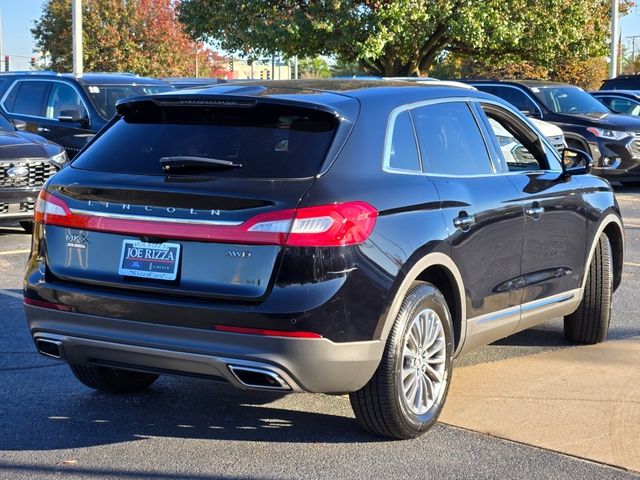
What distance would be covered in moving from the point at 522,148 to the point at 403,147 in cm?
177

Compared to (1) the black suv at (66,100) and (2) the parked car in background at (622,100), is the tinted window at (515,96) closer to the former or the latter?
(2) the parked car in background at (622,100)

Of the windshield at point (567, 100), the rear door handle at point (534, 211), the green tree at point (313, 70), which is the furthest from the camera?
the green tree at point (313, 70)

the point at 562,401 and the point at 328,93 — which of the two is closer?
the point at 328,93

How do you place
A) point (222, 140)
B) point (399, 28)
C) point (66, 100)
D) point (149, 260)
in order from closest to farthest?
point (149, 260), point (222, 140), point (66, 100), point (399, 28)

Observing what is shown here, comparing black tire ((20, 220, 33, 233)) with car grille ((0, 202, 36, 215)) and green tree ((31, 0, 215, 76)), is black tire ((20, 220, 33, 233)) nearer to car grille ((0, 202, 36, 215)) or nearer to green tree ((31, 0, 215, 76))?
car grille ((0, 202, 36, 215))

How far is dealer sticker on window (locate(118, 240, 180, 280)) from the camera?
4676mm

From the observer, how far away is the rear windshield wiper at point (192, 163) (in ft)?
15.7

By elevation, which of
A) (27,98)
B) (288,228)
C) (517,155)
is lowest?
(27,98)

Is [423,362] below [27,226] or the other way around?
the other way around

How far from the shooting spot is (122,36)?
53.7 m

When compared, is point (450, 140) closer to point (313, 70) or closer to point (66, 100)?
point (66, 100)

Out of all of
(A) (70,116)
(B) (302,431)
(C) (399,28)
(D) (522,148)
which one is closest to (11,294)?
(B) (302,431)

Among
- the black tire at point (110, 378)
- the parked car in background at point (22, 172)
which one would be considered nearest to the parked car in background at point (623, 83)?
the parked car in background at point (22, 172)

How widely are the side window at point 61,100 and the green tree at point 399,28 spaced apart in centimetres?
1310
